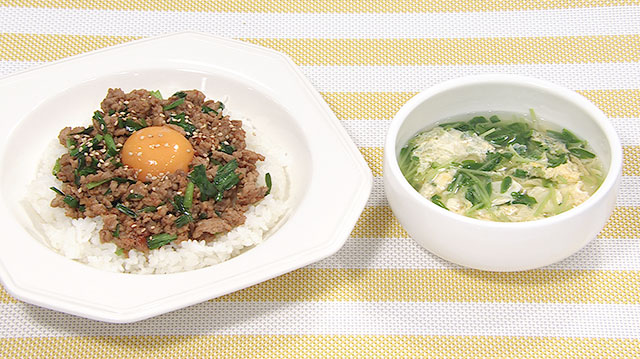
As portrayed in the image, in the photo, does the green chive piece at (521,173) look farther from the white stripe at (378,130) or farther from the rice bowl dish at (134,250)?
the rice bowl dish at (134,250)

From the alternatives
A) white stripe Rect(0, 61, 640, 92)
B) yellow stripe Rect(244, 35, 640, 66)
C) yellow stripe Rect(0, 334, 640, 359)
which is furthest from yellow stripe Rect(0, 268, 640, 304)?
yellow stripe Rect(244, 35, 640, 66)

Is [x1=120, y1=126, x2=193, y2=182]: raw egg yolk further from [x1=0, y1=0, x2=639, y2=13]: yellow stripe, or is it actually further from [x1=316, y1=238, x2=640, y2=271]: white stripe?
[x1=0, y1=0, x2=639, y2=13]: yellow stripe

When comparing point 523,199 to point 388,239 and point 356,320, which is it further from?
point 356,320

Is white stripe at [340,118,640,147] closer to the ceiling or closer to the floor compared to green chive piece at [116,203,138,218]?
closer to the floor

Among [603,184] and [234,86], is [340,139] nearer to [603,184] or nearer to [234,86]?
[234,86]

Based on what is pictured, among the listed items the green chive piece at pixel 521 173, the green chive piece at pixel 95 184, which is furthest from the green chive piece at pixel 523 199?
the green chive piece at pixel 95 184
